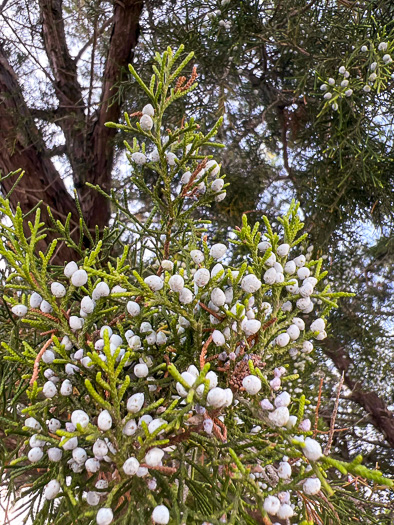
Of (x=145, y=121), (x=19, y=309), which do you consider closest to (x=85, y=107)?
(x=145, y=121)

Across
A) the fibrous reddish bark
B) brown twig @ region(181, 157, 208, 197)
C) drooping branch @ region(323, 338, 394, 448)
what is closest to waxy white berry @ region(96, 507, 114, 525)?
brown twig @ region(181, 157, 208, 197)

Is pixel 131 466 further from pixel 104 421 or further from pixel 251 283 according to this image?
pixel 251 283

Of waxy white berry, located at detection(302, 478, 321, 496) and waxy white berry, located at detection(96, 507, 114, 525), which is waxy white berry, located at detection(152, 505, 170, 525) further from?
waxy white berry, located at detection(302, 478, 321, 496)

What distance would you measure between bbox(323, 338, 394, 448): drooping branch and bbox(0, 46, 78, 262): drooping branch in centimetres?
151

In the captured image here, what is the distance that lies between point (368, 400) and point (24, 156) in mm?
2196

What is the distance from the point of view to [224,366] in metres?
0.58

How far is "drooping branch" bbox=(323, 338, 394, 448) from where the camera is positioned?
7.16 feet

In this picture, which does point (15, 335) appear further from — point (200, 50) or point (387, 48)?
point (200, 50)

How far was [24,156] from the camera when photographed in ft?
5.86

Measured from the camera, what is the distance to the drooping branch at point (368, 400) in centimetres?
218

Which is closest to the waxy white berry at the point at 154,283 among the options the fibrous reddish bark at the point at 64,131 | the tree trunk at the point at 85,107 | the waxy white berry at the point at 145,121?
the waxy white berry at the point at 145,121

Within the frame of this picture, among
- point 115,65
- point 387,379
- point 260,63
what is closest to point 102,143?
point 115,65

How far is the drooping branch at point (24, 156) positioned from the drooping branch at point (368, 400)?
1506 mm

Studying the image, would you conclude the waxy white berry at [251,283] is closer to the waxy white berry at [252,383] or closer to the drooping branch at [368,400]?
the waxy white berry at [252,383]
